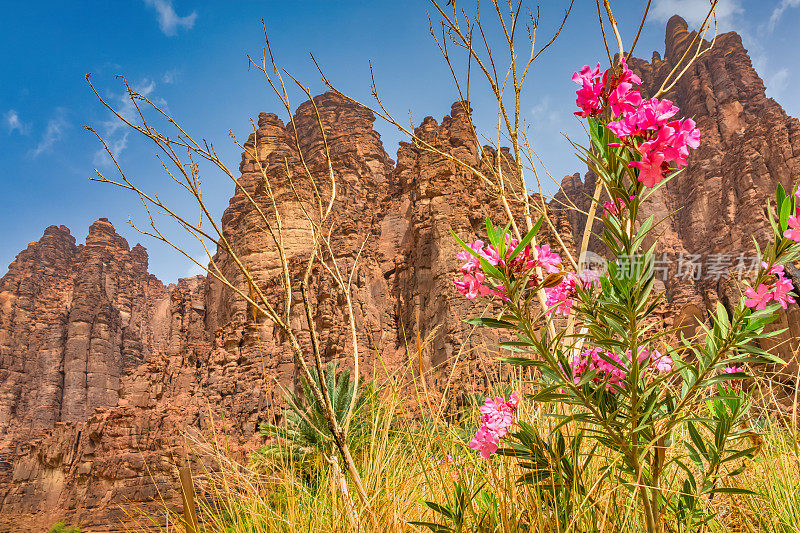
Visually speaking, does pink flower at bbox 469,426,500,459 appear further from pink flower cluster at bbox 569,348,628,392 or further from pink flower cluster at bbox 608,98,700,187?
pink flower cluster at bbox 608,98,700,187

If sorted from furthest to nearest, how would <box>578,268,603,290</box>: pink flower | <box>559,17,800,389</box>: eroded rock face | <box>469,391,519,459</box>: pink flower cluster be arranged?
<box>559,17,800,389</box>: eroded rock face → <box>469,391,519,459</box>: pink flower cluster → <box>578,268,603,290</box>: pink flower

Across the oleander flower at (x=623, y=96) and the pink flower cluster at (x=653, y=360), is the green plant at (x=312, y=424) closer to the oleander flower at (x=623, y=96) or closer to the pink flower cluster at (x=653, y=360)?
the pink flower cluster at (x=653, y=360)

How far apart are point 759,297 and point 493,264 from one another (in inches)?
23.8

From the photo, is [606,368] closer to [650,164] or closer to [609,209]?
[609,209]

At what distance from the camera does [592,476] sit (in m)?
1.67

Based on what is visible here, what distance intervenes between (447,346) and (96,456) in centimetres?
1420

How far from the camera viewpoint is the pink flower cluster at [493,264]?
39.3 inches

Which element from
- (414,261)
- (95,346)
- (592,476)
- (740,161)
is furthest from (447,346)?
(95,346)

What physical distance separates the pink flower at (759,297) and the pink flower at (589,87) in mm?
547

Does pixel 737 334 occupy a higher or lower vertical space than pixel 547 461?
higher

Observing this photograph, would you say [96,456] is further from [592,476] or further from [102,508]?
[592,476]

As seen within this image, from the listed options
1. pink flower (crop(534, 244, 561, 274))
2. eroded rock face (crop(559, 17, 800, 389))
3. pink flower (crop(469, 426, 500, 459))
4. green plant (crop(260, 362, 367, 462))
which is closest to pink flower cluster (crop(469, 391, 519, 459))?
pink flower (crop(469, 426, 500, 459))

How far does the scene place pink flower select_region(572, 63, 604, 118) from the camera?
3.11 ft

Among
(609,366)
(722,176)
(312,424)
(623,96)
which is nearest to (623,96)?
(623,96)
